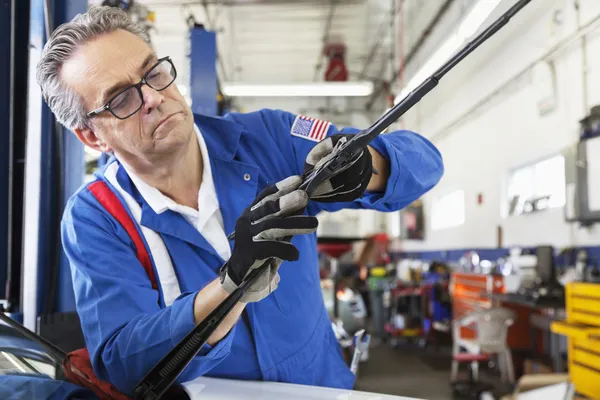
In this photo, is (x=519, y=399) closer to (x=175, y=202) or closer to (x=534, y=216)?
(x=175, y=202)

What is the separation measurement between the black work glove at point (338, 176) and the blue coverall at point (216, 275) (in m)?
0.21

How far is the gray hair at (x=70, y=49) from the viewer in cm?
100

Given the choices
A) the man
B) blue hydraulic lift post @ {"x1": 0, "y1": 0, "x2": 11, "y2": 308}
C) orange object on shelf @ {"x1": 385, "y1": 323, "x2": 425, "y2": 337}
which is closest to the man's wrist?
the man

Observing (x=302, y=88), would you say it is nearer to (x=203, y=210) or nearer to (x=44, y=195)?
(x=44, y=195)

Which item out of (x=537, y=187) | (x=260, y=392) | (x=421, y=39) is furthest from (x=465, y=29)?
(x=421, y=39)

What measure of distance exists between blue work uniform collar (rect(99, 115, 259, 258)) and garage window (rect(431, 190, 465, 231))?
6915mm

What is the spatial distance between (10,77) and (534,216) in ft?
16.8

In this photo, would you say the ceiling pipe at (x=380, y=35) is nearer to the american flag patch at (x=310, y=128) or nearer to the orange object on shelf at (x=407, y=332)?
the orange object on shelf at (x=407, y=332)

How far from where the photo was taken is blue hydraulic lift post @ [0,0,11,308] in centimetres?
152

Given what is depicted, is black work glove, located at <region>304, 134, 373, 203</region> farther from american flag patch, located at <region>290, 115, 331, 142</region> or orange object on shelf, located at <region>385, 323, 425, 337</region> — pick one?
orange object on shelf, located at <region>385, 323, 425, 337</region>

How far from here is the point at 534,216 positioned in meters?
5.43

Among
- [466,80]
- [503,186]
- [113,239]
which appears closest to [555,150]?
[503,186]

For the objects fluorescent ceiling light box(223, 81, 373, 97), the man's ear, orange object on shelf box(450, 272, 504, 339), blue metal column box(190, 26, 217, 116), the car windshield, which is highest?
fluorescent ceiling light box(223, 81, 373, 97)

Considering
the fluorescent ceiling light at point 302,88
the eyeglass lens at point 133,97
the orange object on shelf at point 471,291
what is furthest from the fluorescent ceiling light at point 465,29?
the orange object on shelf at point 471,291
